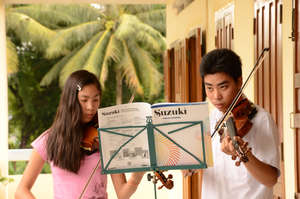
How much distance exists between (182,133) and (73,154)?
0.69 m

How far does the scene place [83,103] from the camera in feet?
7.84

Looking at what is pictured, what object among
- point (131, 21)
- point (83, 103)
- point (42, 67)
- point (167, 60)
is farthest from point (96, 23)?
point (83, 103)

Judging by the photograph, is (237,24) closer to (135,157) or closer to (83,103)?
(83,103)

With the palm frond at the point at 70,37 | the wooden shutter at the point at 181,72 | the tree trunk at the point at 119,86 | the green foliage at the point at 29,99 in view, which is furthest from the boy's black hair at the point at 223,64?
the green foliage at the point at 29,99

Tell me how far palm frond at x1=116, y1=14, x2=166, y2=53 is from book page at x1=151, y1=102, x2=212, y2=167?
47.3 ft

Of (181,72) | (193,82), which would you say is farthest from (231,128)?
(181,72)

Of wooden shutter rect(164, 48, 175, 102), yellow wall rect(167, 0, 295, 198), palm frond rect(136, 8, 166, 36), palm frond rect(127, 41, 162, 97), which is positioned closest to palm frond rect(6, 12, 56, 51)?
palm frond rect(127, 41, 162, 97)

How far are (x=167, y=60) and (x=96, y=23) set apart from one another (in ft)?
34.0

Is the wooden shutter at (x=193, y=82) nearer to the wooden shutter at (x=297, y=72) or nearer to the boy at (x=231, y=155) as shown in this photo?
the wooden shutter at (x=297, y=72)

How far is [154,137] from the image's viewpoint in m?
1.88

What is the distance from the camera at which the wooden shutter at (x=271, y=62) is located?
3.21 m

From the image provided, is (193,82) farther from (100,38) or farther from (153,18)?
(153,18)

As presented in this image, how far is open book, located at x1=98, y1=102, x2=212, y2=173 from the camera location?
1.83 metres

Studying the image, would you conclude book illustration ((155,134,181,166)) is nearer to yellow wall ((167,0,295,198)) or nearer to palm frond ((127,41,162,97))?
yellow wall ((167,0,295,198))
